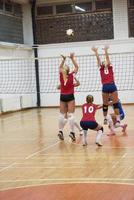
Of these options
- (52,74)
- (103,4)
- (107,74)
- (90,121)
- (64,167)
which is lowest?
(64,167)

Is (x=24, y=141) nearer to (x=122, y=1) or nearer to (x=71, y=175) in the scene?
(x=71, y=175)

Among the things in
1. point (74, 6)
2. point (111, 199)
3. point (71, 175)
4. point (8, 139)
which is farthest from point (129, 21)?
point (111, 199)

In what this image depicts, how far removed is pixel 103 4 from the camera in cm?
1994

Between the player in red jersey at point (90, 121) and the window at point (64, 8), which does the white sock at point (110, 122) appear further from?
the window at point (64, 8)

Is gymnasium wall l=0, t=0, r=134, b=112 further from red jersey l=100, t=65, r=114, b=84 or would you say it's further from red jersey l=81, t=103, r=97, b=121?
red jersey l=81, t=103, r=97, b=121

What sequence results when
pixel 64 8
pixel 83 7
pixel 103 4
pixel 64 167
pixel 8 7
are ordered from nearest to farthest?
pixel 64 167 → pixel 8 7 → pixel 103 4 → pixel 83 7 → pixel 64 8

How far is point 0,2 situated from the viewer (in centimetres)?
1891

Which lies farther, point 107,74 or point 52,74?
point 52,74

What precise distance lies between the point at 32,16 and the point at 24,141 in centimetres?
1096

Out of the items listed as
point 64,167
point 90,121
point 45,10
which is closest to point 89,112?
point 90,121

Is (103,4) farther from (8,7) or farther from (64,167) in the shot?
(64,167)

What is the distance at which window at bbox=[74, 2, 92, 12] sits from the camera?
20078mm

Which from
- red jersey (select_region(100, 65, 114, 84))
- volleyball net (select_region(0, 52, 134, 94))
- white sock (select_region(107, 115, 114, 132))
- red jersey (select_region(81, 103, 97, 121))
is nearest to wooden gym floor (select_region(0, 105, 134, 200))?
white sock (select_region(107, 115, 114, 132))

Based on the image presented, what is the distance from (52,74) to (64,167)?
43.2 ft
